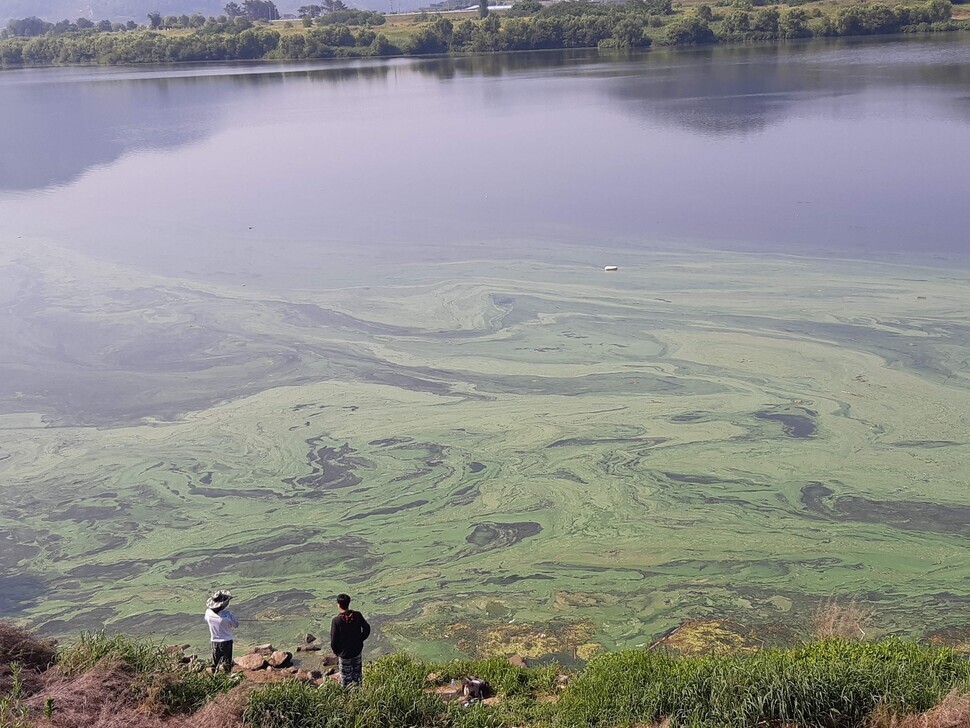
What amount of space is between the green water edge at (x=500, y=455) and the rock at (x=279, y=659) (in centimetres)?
43

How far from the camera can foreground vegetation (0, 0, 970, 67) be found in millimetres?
44531

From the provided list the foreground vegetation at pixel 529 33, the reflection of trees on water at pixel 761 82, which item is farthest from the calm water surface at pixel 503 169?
the foreground vegetation at pixel 529 33

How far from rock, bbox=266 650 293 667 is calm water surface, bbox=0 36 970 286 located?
737 centimetres

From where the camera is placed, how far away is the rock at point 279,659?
5203 millimetres

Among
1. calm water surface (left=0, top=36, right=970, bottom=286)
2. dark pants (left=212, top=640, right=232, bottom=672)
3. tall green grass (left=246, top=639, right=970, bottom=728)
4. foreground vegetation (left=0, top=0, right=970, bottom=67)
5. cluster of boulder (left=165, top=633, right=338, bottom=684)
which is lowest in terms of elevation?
cluster of boulder (left=165, top=633, right=338, bottom=684)

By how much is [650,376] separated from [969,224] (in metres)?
6.64

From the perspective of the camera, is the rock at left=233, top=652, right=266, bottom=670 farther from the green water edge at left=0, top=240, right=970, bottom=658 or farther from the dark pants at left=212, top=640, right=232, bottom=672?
the green water edge at left=0, top=240, right=970, bottom=658

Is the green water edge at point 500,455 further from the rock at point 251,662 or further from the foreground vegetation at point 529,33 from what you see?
the foreground vegetation at point 529,33

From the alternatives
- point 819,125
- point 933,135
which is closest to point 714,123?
point 819,125

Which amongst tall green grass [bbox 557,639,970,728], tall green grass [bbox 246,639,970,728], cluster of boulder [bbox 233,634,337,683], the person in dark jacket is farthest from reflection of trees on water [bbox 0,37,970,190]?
tall green grass [bbox 557,639,970,728]

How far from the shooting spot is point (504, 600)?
233 inches

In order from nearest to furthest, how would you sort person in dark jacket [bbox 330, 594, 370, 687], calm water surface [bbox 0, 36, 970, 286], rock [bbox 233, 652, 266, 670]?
person in dark jacket [bbox 330, 594, 370, 687] → rock [bbox 233, 652, 266, 670] → calm water surface [bbox 0, 36, 970, 286]

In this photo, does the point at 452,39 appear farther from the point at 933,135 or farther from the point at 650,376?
the point at 650,376

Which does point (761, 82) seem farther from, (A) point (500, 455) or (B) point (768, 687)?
(B) point (768, 687)
